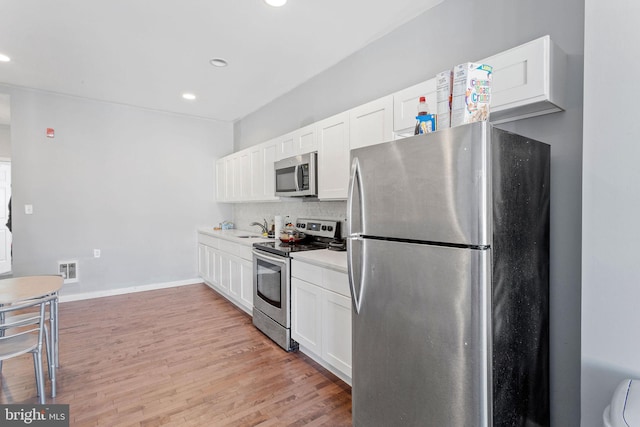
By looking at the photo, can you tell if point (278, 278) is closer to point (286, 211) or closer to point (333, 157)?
point (333, 157)

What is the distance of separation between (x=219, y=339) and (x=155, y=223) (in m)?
2.68

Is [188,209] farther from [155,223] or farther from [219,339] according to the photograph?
[219,339]

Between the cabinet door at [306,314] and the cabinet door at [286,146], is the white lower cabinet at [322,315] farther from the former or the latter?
the cabinet door at [286,146]

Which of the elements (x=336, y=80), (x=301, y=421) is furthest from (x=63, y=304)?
(x=336, y=80)

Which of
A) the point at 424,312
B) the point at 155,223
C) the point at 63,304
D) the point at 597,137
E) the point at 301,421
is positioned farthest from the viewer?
the point at 155,223

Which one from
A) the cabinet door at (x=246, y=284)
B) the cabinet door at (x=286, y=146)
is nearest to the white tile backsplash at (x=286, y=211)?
the cabinet door at (x=286, y=146)

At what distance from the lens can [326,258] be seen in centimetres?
244

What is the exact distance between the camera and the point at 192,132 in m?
5.24

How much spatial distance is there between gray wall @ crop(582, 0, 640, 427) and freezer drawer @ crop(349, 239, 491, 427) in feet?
1.44

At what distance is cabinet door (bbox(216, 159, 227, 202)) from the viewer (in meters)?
5.16

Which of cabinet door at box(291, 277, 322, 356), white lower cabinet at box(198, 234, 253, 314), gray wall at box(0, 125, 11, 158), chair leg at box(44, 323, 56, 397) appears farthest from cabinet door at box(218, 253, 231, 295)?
gray wall at box(0, 125, 11, 158)

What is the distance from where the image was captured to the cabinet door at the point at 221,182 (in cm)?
516

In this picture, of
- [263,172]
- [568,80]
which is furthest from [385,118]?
[263,172]

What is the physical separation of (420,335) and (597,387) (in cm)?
66
